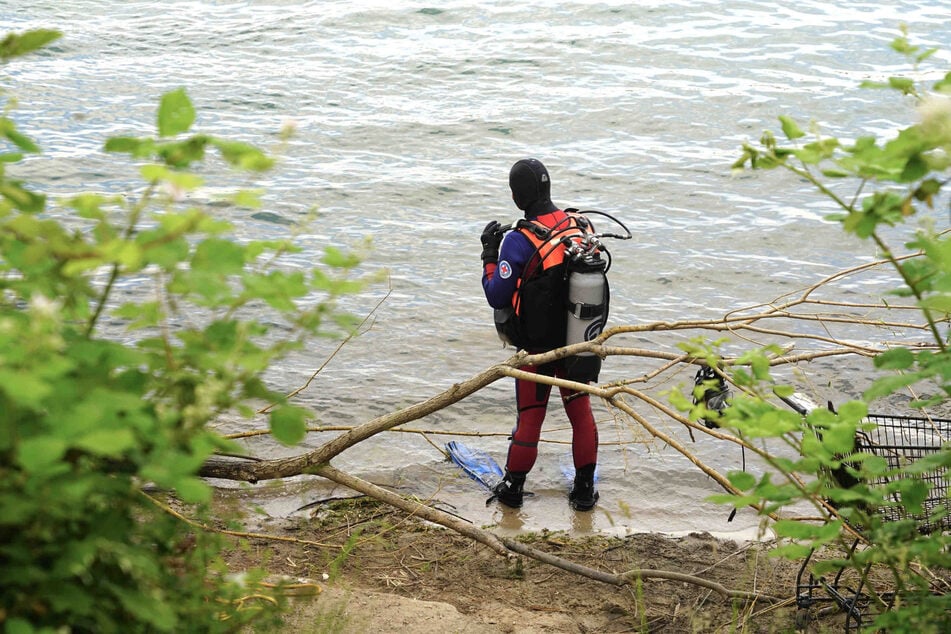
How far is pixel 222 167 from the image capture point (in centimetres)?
1145

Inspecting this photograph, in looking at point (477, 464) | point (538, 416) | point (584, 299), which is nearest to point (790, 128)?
point (584, 299)

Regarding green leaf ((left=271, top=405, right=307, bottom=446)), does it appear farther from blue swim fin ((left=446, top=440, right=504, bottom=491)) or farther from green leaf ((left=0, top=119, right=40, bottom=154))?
A: blue swim fin ((left=446, top=440, right=504, bottom=491))

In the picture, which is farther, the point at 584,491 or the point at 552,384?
the point at 584,491

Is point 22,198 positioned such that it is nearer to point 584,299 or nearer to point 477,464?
point 584,299

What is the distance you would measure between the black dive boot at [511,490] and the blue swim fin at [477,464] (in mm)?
191

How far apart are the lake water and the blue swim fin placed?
0.42 feet

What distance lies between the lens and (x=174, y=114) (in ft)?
5.59

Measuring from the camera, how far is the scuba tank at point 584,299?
5176 millimetres

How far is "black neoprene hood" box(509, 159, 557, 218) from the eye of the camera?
5.42 m

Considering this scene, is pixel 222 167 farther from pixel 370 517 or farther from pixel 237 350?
pixel 237 350

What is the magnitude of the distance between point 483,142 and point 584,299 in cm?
771

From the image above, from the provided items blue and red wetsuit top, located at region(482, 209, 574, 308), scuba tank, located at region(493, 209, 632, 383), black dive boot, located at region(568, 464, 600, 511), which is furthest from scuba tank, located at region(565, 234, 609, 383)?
black dive boot, located at region(568, 464, 600, 511)

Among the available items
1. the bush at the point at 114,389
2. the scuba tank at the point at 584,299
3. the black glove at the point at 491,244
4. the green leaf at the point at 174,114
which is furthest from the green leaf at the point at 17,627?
the black glove at the point at 491,244

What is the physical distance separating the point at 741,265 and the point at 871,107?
206 inches
